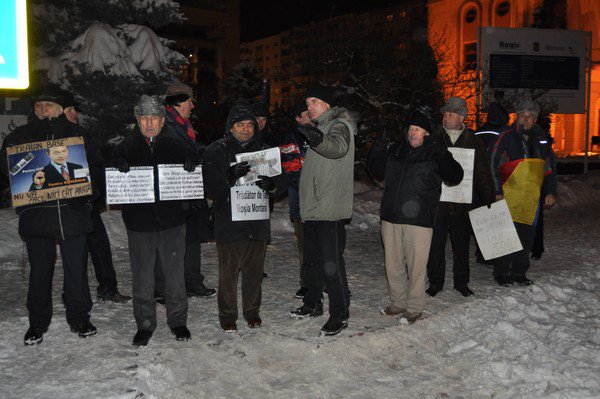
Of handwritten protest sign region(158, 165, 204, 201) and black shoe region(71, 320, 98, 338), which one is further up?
handwritten protest sign region(158, 165, 204, 201)

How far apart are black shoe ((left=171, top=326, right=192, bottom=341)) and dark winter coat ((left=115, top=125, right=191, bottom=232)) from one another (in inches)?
37.2

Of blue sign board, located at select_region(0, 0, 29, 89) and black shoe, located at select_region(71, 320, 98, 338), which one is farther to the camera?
black shoe, located at select_region(71, 320, 98, 338)

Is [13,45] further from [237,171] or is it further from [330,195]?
[330,195]

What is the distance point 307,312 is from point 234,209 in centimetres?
138

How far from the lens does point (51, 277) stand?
16.2 feet

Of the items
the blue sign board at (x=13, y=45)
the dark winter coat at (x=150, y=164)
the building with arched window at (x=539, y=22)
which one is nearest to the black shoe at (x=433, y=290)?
the dark winter coat at (x=150, y=164)

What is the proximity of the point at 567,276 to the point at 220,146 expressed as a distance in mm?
5107

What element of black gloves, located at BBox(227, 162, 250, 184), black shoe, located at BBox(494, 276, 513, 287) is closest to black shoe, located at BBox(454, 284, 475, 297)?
black shoe, located at BBox(494, 276, 513, 287)

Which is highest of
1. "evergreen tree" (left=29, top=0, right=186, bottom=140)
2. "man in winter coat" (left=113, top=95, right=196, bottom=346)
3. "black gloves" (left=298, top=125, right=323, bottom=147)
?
"evergreen tree" (left=29, top=0, right=186, bottom=140)

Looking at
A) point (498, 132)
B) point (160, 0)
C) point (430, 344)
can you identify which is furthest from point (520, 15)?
point (430, 344)

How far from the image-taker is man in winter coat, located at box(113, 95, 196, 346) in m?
4.73

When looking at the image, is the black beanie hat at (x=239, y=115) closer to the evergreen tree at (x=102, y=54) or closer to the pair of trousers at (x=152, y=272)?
the pair of trousers at (x=152, y=272)

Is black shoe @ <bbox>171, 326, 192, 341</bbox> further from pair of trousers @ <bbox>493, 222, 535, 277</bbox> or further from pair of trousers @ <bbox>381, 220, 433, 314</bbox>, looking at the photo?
pair of trousers @ <bbox>493, 222, 535, 277</bbox>

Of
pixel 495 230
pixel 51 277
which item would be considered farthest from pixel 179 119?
pixel 495 230
